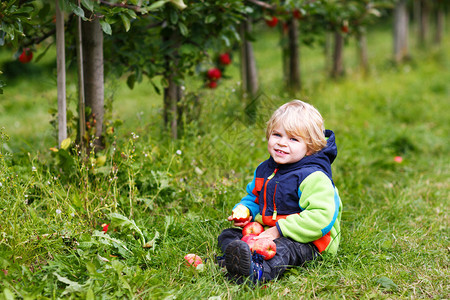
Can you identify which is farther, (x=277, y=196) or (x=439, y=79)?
(x=439, y=79)

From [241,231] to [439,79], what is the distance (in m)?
6.89

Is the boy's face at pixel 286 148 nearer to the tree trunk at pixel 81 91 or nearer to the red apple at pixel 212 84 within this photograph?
the tree trunk at pixel 81 91

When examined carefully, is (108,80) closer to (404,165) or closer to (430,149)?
(404,165)

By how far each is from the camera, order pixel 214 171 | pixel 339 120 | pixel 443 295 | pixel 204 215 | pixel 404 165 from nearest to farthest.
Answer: pixel 443 295
pixel 204 215
pixel 214 171
pixel 404 165
pixel 339 120

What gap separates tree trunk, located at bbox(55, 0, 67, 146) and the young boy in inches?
56.3

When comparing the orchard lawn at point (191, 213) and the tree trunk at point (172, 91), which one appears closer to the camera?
the orchard lawn at point (191, 213)

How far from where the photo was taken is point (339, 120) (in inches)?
220

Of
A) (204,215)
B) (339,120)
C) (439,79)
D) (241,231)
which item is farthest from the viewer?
(439,79)

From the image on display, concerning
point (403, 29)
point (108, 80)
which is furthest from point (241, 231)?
point (403, 29)

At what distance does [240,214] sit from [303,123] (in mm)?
637

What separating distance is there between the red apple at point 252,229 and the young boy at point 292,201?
3 centimetres

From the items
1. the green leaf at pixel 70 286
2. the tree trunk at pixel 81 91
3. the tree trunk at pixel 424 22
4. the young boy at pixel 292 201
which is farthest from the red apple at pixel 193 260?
the tree trunk at pixel 424 22

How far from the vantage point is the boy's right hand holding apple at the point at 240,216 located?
2549 mm

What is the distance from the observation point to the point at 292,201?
247 centimetres
